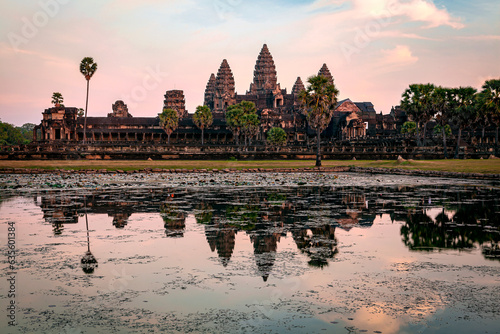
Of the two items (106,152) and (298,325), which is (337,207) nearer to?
(298,325)

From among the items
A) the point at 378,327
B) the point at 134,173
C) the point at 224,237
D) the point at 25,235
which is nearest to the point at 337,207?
the point at 224,237

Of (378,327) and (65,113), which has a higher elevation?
(65,113)

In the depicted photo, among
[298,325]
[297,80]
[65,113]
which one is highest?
[297,80]

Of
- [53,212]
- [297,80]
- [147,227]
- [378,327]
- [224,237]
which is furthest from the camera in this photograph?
[297,80]

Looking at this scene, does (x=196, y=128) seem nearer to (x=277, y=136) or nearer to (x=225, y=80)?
(x=277, y=136)

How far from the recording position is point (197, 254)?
36.0 feet

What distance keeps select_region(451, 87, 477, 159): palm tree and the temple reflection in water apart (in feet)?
170

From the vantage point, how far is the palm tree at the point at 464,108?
73875mm

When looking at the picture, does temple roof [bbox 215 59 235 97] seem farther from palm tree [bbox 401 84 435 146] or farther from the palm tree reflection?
the palm tree reflection

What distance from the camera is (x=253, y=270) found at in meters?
9.57

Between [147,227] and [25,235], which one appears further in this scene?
[147,227]

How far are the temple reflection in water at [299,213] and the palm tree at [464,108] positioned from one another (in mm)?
51701

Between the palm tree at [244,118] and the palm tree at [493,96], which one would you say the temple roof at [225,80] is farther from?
the palm tree at [493,96]

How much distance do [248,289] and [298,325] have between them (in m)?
1.68
